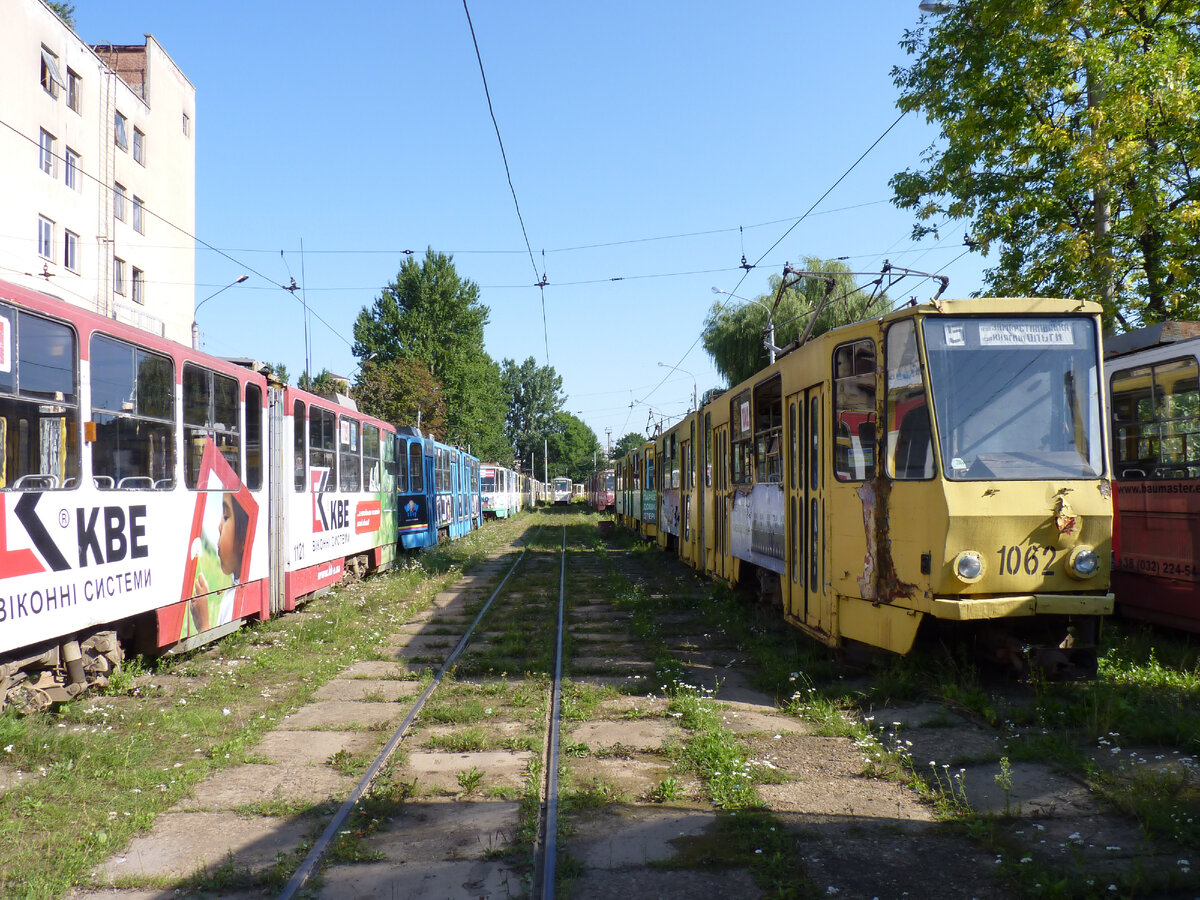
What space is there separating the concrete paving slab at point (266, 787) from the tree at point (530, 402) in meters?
96.6

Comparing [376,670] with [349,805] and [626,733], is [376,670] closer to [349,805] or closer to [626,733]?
[626,733]

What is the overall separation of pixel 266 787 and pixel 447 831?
1.36m

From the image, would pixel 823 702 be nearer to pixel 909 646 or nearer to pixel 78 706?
pixel 909 646

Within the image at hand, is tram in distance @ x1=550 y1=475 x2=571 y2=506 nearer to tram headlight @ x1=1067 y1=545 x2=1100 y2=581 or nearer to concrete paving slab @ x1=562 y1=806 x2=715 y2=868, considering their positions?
tram headlight @ x1=1067 y1=545 x2=1100 y2=581

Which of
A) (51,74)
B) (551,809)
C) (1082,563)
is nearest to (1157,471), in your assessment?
(1082,563)

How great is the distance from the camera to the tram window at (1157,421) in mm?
8242

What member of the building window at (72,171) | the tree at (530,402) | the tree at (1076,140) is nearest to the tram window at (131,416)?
the tree at (1076,140)

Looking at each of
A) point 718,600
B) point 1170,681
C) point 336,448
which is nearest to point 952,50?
point 718,600

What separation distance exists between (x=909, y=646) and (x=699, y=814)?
2671 mm

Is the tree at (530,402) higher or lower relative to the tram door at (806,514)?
higher

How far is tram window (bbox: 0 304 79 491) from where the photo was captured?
17.7ft

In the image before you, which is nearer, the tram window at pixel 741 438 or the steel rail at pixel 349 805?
the steel rail at pixel 349 805

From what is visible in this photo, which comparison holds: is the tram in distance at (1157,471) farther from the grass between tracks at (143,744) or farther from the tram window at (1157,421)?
the grass between tracks at (143,744)

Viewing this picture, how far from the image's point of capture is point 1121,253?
1235 cm
